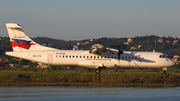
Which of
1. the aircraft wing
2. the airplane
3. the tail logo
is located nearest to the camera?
the aircraft wing

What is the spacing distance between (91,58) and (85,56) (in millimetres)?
863

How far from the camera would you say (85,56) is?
1555 inches

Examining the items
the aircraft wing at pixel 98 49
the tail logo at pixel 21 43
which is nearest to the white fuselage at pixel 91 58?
the aircraft wing at pixel 98 49

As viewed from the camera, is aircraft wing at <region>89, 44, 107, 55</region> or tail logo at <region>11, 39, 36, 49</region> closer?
aircraft wing at <region>89, 44, 107, 55</region>

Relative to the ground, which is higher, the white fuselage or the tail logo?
the tail logo

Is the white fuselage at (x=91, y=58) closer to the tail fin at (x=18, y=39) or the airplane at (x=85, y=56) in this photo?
Result: the airplane at (x=85, y=56)

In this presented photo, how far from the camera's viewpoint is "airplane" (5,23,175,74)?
3922 cm

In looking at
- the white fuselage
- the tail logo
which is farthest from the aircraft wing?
the tail logo

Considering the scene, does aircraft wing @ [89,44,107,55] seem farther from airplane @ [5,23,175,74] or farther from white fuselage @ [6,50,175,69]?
white fuselage @ [6,50,175,69]

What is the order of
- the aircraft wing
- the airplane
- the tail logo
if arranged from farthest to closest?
1. the tail logo
2. the airplane
3. the aircraft wing

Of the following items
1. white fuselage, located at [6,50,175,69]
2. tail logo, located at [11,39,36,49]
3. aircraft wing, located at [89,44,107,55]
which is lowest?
white fuselage, located at [6,50,175,69]

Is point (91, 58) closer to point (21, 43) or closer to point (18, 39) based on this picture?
point (21, 43)

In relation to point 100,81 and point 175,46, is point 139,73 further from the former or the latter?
point 175,46

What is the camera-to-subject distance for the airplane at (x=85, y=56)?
39219 millimetres
